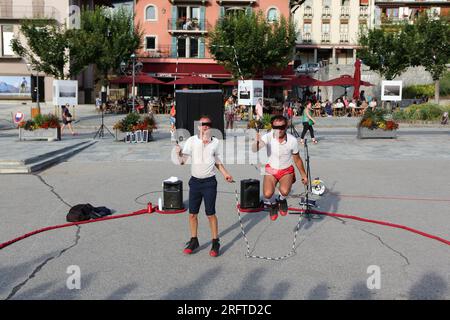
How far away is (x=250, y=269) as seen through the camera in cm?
581

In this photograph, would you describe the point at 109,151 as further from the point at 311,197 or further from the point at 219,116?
the point at 311,197

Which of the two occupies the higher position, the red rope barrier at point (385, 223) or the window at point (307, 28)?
the window at point (307, 28)

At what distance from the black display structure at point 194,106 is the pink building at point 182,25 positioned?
2444 cm

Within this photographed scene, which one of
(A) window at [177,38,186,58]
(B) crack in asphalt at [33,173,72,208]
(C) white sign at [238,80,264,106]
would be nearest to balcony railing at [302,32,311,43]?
(A) window at [177,38,186,58]

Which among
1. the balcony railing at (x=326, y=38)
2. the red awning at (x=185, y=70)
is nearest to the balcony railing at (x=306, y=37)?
the balcony railing at (x=326, y=38)

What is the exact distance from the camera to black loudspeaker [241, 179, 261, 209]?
8.70m

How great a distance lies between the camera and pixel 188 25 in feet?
156

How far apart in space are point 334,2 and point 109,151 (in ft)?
189

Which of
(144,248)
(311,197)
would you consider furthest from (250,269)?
(311,197)

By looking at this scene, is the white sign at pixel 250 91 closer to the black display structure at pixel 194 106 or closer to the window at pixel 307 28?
the black display structure at pixel 194 106

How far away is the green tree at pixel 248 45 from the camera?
40844 millimetres

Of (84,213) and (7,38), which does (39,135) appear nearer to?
(84,213)

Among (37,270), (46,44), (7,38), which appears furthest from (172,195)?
(7,38)

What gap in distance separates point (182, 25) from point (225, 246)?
43.8 metres
